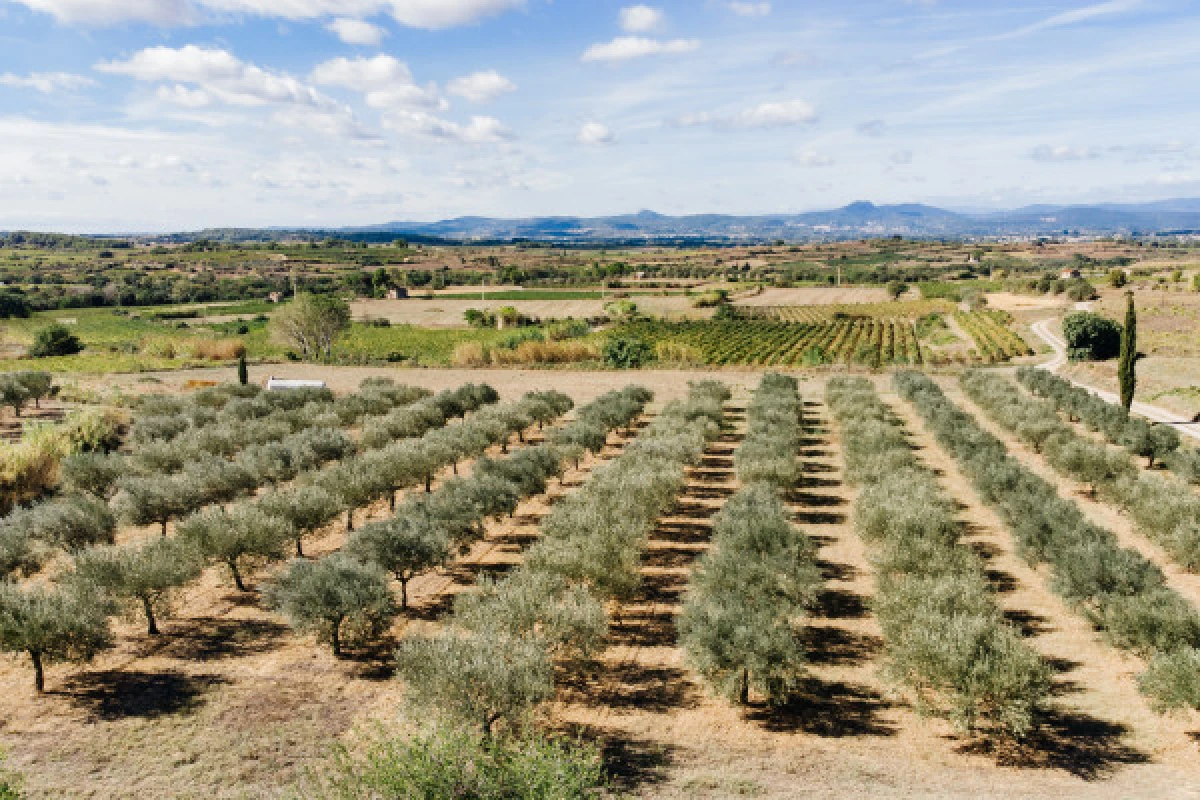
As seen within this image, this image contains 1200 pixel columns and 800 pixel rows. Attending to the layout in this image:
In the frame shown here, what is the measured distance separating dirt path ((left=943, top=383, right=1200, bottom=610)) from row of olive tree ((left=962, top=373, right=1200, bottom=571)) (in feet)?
1.57

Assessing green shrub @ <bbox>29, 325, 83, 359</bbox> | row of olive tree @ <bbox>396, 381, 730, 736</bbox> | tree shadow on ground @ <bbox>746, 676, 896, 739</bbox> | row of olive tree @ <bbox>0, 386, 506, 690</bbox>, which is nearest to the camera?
row of olive tree @ <bbox>396, 381, 730, 736</bbox>

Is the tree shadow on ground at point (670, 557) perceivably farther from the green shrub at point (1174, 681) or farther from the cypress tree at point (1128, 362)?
the cypress tree at point (1128, 362)

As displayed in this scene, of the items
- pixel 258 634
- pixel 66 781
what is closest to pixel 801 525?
pixel 258 634

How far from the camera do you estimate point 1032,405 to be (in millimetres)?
45500

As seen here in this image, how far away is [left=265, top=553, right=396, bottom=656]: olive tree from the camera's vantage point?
58.0 ft

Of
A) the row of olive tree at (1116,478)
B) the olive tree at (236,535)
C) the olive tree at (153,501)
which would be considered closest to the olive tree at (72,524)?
the olive tree at (153,501)

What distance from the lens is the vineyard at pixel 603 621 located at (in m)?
14.2

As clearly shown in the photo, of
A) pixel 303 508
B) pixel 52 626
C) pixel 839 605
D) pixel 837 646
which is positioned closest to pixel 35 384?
pixel 303 508

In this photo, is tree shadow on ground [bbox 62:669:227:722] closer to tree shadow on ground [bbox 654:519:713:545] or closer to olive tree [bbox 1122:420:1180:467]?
tree shadow on ground [bbox 654:519:713:545]

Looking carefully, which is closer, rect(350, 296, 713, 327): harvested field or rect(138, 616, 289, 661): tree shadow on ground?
rect(138, 616, 289, 661): tree shadow on ground

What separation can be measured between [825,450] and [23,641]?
3764cm

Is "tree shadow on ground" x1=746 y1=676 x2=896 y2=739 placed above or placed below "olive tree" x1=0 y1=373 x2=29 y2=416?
below

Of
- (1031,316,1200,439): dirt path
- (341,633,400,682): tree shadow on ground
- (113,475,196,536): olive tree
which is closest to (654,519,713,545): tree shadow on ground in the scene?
(341,633,400,682): tree shadow on ground

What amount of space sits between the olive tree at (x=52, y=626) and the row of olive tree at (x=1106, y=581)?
24379 mm
